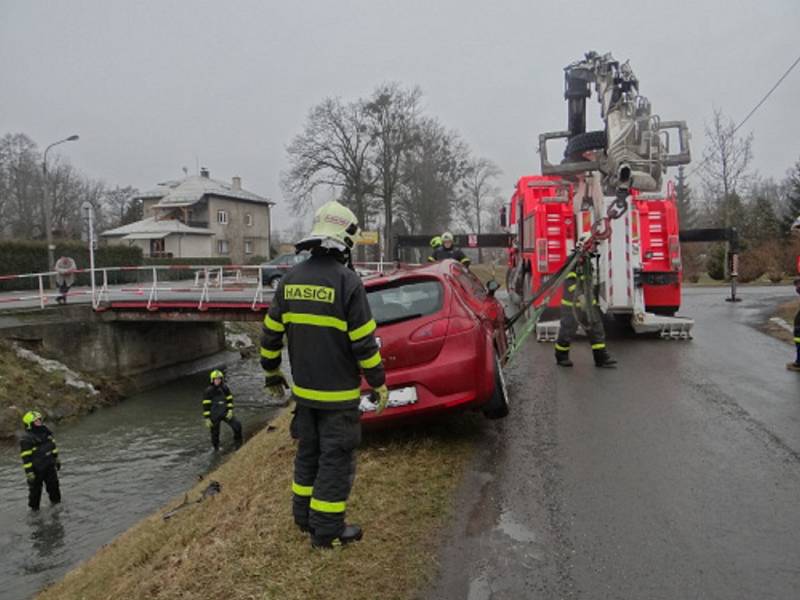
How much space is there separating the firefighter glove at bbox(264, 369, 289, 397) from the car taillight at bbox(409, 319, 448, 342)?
1462 millimetres

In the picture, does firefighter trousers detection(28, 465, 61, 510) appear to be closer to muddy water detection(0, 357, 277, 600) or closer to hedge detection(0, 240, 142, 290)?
muddy water detection(0, 357, 277, 600)

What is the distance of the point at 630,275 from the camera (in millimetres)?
10070

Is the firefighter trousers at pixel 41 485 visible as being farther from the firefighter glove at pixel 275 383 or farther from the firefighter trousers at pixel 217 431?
the firefighter glove at pixel 275 383

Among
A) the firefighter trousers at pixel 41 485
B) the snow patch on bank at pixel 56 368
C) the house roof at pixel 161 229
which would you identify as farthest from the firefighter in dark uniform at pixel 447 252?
the house roof at pixel 161 229

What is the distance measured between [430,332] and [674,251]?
7.42 m

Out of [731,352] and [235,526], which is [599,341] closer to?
[731,352]

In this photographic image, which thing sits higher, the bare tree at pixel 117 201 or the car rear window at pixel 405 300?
the bare tree at pixel 117 201

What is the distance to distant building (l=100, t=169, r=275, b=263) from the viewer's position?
53.2 meters

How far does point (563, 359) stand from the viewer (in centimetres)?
875

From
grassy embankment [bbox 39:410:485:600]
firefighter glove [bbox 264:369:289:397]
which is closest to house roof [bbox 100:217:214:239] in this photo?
grassy embankment [bbox 39:410:485:600]

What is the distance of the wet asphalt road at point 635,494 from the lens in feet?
10.7

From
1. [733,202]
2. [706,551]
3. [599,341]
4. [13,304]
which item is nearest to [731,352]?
[599,341]

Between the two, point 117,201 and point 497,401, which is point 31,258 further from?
point 117,201

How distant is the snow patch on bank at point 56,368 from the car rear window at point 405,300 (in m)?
12.3
